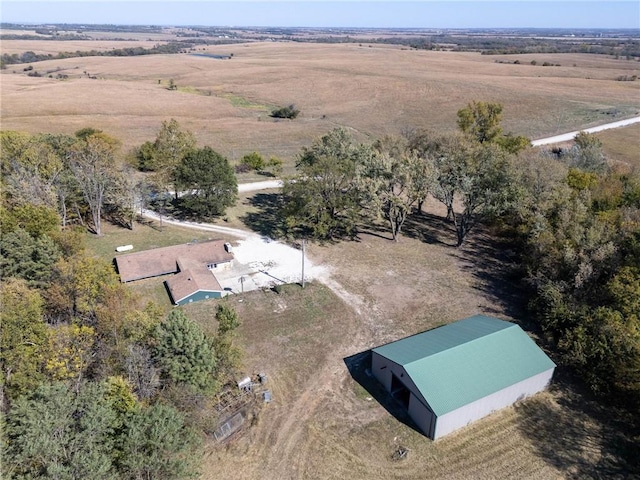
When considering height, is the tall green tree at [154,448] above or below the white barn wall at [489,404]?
above

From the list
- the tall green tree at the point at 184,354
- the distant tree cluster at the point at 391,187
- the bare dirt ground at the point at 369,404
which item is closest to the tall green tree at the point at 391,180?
the distant tree cluster at the point at 391,187

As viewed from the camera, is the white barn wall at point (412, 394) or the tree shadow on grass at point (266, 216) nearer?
the white barn wall at point (412, 394)

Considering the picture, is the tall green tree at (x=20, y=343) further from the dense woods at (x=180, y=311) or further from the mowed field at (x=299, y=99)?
the mowed field at (x=299, y=99)

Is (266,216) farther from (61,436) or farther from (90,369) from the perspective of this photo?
(61,436)

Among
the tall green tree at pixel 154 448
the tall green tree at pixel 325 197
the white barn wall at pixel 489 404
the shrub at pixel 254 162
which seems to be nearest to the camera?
the tall green tree at pixel 154 448

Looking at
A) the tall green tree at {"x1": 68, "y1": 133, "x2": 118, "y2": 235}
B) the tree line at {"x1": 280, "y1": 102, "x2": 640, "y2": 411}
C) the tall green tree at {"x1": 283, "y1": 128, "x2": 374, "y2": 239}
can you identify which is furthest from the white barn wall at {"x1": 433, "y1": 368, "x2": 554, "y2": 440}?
the tall green tree at {"x1": 68, "y1": 133, "x2": 118, "y2": 235}

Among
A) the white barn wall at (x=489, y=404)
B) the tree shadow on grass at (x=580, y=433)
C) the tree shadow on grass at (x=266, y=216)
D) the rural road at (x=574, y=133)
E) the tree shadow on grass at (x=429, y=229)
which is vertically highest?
the rural road at (x=574, y=133)

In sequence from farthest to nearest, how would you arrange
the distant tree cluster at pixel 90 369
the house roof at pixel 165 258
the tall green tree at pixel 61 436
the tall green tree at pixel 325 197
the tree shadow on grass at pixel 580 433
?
the tall green tree at pixel 325 197, the house roof at pixel 165 258, the tree shadow on grass at pixel 580 433, the distant tree cluster at pixel 90 369, the tall green tree at pixel 61 436
